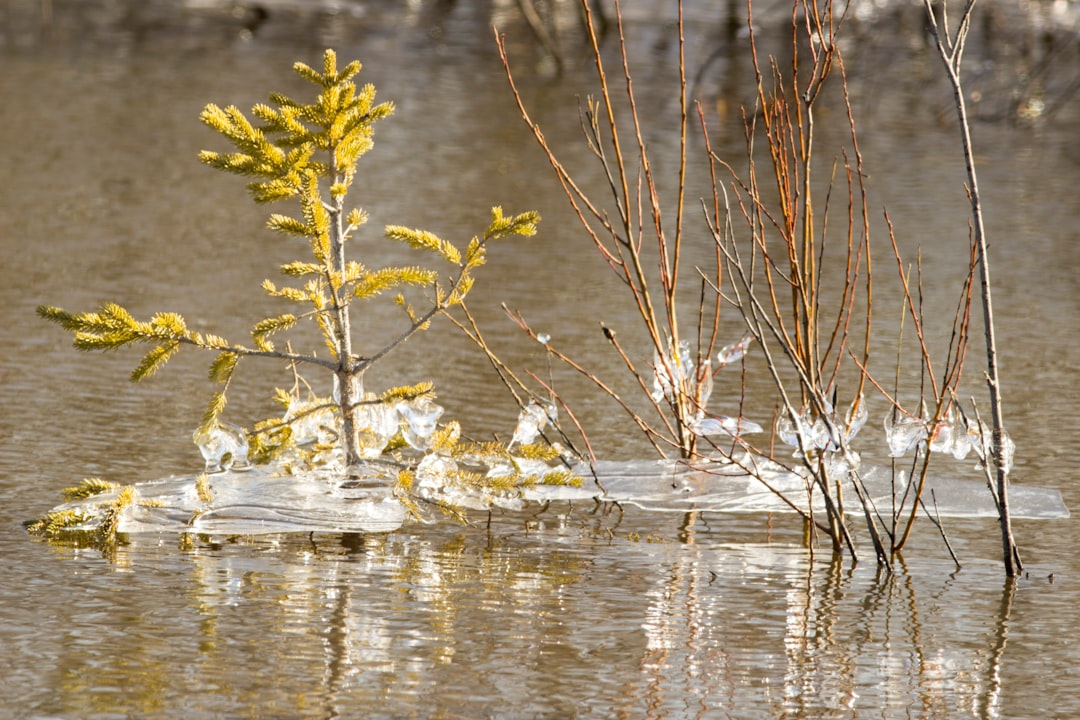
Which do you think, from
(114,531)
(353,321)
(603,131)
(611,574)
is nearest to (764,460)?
(611,574)

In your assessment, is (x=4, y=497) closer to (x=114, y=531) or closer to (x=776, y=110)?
(x=114, y=531)

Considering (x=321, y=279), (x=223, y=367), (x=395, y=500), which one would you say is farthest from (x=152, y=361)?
(x=395, y=500)

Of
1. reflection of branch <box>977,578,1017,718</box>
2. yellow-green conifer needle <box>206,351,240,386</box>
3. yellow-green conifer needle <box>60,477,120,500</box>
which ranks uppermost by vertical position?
yellow-green conifer needle <box>206,351,240,386</box>

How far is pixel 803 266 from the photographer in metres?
3.94

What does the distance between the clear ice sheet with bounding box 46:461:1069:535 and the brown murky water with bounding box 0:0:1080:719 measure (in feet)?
0.18

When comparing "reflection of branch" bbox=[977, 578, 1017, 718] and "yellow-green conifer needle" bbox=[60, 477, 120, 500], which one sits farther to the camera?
"yellow-green conifer needle" bbox=[60, 477, 120, 500]

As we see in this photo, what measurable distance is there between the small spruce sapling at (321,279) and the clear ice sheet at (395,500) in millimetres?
105

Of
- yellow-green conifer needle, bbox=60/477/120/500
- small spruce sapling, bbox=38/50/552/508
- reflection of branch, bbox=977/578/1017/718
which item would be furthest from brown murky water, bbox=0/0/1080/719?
small spruce sapling, bbox=38/50/552/508

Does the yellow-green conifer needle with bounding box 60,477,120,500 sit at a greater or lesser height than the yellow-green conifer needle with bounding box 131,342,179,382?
lesser

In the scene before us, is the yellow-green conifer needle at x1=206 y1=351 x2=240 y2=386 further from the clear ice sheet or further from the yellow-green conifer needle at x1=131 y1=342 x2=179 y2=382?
the clear ice sheet

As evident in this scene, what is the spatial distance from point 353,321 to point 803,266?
2626 millimetres

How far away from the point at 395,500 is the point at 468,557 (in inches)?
13.6

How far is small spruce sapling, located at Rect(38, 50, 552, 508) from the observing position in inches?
157

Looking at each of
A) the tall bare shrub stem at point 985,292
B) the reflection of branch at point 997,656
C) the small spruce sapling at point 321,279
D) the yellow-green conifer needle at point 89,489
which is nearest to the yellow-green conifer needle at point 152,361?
the small spruce sapling at point 321,279
